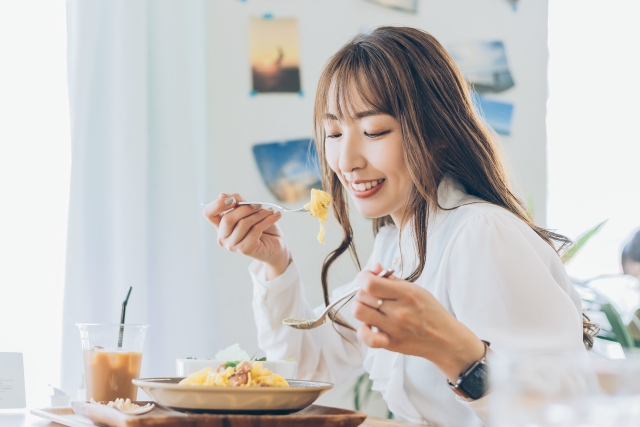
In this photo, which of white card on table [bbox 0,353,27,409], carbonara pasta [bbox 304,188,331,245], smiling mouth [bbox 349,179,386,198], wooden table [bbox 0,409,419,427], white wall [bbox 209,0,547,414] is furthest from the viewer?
white wall [bbox 209,0,547,414]

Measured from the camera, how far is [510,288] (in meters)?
1.08

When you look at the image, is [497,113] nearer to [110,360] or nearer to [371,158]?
[371,158]

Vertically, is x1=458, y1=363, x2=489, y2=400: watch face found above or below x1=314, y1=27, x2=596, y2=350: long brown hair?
below

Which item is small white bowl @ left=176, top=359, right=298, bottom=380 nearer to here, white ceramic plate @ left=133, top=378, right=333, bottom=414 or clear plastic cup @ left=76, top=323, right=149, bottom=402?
clear plastic cup @ left=76, top=323, right=149, bottom=402

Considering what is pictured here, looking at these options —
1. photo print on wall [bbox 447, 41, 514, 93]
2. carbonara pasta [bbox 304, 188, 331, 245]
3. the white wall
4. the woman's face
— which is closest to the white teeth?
the woman's face

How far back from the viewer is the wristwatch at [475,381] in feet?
2.91

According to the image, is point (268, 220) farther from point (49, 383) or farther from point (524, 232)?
point (49, 383)

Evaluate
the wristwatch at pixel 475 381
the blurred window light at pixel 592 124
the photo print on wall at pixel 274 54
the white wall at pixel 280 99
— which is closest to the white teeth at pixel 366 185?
the wristwatch at pixel 475 381

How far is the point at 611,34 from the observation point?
9.23 feet

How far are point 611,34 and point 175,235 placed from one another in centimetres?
198

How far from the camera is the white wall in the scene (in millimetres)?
2352

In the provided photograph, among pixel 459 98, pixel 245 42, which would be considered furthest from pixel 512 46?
pixel 459 98

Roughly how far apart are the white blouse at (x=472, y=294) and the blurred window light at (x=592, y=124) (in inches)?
57.4

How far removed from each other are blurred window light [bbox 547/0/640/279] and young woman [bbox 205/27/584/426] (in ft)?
4.77
